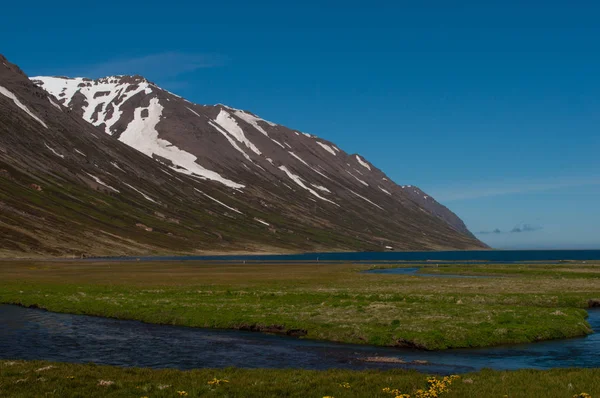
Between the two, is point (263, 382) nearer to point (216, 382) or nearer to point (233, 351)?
point (216, 382)

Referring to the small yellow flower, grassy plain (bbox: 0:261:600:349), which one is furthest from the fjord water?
the small yellow flower

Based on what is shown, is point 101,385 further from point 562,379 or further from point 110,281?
point 110,281

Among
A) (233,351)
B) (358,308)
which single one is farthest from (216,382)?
(358,308)

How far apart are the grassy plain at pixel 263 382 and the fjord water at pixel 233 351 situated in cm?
456

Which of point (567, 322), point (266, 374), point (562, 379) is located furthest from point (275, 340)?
point (567, 322)

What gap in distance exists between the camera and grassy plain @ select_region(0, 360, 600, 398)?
25.1m

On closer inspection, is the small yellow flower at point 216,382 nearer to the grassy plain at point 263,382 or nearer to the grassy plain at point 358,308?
the grassy plain at point 263,382

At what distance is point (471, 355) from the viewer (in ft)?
128

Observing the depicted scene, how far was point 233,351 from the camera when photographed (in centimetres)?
4022

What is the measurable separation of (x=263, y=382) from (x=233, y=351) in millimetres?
12998

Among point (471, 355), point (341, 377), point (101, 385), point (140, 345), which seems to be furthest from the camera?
point (140, 345)

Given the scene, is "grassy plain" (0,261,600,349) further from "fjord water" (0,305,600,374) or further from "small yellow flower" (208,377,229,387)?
"small yellow flower" (208,377,229,387)

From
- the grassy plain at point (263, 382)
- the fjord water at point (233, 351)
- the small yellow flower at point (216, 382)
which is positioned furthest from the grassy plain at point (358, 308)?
the small yellow flower at point (216, 382)

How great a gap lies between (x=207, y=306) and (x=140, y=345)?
16799 mm
